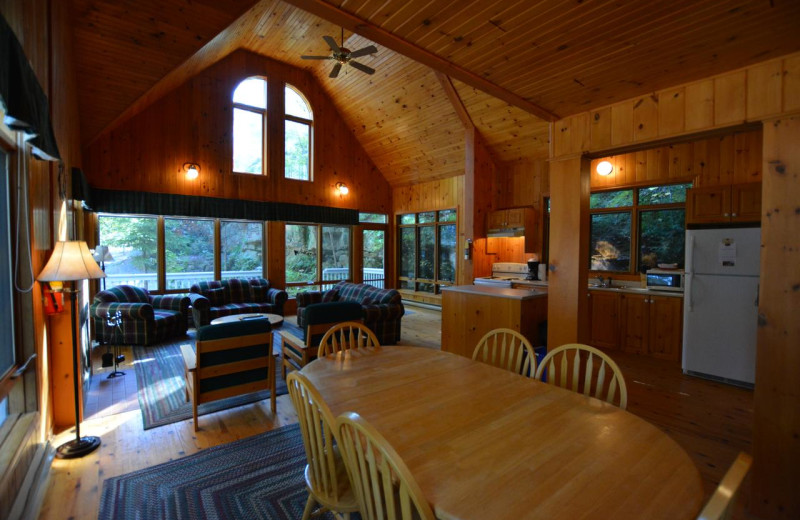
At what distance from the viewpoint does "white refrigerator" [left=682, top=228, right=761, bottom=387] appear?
3605mm

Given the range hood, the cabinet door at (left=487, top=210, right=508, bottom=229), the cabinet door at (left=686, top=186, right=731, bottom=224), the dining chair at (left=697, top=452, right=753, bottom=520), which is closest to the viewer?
the dining chair at (left=697, top=452, right=753, bottom=520)

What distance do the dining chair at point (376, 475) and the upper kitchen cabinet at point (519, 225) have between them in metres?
5.78

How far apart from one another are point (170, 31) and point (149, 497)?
3.75 metres

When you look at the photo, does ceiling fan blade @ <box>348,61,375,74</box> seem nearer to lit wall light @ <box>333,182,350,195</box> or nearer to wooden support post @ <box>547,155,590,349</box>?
wooden support post @ <box>547,155,590,349</box>

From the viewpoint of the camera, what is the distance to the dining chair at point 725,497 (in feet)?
2.47

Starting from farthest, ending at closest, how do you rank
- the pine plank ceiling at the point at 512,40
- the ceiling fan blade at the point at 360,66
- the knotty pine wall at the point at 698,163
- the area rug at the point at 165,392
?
the ceiling fan blade at the point at 360,66, the knotty pine wall at the point at 698,163, the area rug at the point at 165,392, the pine plank ceiling at the point at 512,40

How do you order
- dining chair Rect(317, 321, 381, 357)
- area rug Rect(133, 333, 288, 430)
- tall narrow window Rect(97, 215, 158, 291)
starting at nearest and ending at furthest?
1. dining chair Rect(317, 321, 381, 357)
2. area rug Rect(133, 333, 288, 430)
3. tall narrow window Rect(97, 215, 158, 291)

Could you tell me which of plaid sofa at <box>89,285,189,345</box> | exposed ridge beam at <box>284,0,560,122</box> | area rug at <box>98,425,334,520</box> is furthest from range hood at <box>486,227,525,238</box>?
plaid sofa at <box>89,285,189,345</box>

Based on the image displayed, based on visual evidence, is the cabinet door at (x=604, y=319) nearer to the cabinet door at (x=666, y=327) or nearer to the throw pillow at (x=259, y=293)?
the cabinet door at (x=666, y=327)

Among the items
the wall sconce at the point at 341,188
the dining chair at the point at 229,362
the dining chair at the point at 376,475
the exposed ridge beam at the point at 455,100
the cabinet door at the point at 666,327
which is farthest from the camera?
the wall sconce at the point at 341,188

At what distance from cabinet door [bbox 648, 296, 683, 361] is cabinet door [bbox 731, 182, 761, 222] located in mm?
1101

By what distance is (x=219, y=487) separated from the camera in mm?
2152

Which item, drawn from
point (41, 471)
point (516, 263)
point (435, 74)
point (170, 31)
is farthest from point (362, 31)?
point (516, 263)

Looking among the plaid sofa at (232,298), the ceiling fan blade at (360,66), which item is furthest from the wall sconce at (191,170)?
the ceiling fan blade at (360,66)
